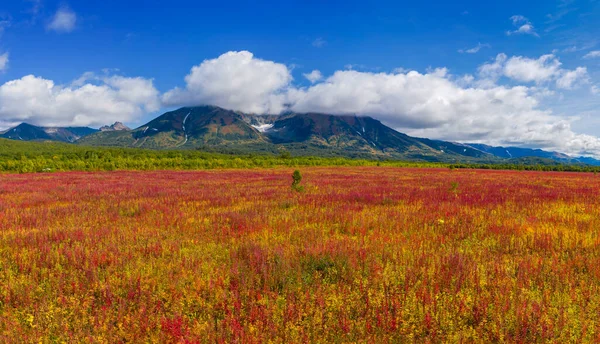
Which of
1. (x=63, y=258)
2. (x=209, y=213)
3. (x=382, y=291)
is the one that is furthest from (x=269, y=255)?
(x=209, y=213)

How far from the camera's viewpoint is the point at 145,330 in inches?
130

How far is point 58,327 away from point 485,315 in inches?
192

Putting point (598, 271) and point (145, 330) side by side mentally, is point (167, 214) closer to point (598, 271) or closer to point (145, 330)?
point (145, 330)

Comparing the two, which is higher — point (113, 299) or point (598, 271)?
point (598, 271)

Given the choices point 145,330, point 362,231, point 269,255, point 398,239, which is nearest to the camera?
point 145,330

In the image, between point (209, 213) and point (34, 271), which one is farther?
point (209, 213)

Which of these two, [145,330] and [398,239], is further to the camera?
[398,239]

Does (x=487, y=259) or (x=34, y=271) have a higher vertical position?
(x=487, y=259)

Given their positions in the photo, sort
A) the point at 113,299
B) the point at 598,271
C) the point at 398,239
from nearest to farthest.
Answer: the point at 113,299 < the point at 598,271 < the point at 398,239

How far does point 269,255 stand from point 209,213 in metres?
5.14

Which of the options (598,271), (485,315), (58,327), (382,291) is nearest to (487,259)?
(598,271)

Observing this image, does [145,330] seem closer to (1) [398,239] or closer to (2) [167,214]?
(1) [398,239]

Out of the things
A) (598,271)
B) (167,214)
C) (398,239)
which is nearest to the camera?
A: (598,271)

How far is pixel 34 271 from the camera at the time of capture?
4820 mm
